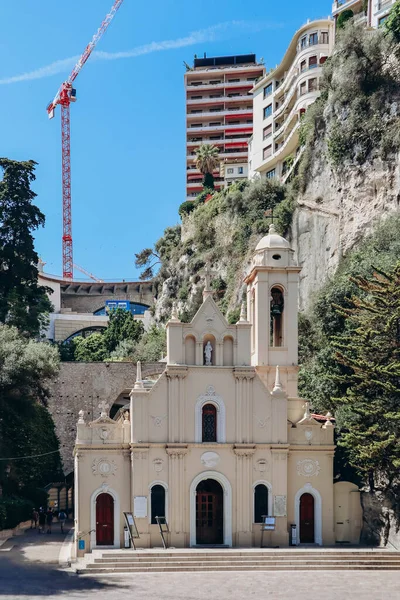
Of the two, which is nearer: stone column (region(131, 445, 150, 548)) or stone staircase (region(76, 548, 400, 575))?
stone staircase (region(76, 548, 400, 575))

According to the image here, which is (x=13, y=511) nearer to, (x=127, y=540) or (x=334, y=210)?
(x=127, y=540)

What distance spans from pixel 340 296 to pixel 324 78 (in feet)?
74.4

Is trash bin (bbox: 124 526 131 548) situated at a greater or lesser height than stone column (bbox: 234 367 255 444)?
lesser

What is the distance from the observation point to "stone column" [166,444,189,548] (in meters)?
40.2

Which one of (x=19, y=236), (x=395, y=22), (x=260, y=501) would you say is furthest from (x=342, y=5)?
(x=260, y=501)

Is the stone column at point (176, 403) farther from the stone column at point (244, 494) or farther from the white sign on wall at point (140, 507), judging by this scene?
the white sign on wall at point (140, 507)

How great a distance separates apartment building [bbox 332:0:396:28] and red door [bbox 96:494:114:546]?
4511 cm

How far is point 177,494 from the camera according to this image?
40531mm

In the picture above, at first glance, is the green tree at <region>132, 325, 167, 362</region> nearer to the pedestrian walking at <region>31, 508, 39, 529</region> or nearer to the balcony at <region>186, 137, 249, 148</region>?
the pedestrian walking at <region>31, 508, 39, 529</region>

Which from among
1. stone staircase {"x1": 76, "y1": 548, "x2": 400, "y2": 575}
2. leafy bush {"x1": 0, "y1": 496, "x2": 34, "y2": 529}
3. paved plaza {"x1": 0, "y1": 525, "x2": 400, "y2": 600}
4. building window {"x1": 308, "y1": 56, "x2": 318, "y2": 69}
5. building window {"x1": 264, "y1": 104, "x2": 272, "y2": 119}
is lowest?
paved plaza {"x1": 0, "y1": 525, "x2": 400, "y2": 600}

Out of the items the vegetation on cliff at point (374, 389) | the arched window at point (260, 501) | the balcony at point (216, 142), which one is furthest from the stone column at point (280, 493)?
the balcony at point (216, 142)

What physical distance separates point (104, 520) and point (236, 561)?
695cm

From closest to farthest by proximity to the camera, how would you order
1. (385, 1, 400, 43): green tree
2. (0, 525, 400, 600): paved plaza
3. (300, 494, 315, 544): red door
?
(0, 525, 400, 600): paved plaza, (300, 494, 315, 544): red door, (385, 1, 400, 43): green tree

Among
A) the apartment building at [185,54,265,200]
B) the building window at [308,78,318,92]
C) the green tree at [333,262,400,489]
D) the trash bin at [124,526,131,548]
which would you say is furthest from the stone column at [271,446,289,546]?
the apartment building at [185,54,265,200]
